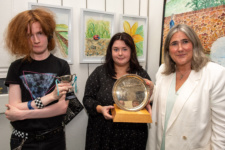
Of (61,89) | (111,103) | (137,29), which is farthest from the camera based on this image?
(137,29)

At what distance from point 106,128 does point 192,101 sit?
0.83 m

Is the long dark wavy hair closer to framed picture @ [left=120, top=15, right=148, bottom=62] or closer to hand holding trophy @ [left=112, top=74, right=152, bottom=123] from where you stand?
hand holding trophy @ [left=112, top=74, right=152, bottom=123]

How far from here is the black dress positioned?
1630 mm

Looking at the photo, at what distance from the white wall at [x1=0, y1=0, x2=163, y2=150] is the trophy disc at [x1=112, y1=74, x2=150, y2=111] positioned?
77 centimetres

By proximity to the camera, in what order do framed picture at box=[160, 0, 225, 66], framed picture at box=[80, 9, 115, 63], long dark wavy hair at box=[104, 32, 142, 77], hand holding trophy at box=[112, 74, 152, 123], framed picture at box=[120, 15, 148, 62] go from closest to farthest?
hand holding trophy at box=[112, 74, 152, 123] → framed picture at box=[160, 0, 225, 66] → long dark wavy hair at box=[104, 32, 142, 77] → framed picture at box=[80, 9, 115, 63] → framed picture at box=[120, 15, 148, 62]

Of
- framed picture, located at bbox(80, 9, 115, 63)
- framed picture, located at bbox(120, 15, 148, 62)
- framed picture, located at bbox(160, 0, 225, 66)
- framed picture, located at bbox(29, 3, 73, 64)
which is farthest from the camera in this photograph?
framed picture, located at bbox(120, 15, 148, 62)

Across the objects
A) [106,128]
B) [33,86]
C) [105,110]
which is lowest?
[106,128]

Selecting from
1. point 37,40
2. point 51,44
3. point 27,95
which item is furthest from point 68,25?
point 27,95

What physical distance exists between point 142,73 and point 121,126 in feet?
1.92

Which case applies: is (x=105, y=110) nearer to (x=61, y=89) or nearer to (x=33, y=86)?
(x=61, y=89)

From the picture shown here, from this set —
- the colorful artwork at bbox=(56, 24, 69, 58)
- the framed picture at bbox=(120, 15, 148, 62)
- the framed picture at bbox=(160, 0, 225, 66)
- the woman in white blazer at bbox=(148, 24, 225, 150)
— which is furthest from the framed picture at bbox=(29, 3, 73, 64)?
the framed picture at bbox=(160, 0, 225, 66)

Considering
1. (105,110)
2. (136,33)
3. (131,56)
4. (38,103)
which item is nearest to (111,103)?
(105,110)

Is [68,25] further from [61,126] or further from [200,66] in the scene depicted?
[200,66]

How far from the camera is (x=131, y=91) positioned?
4.90 feet
